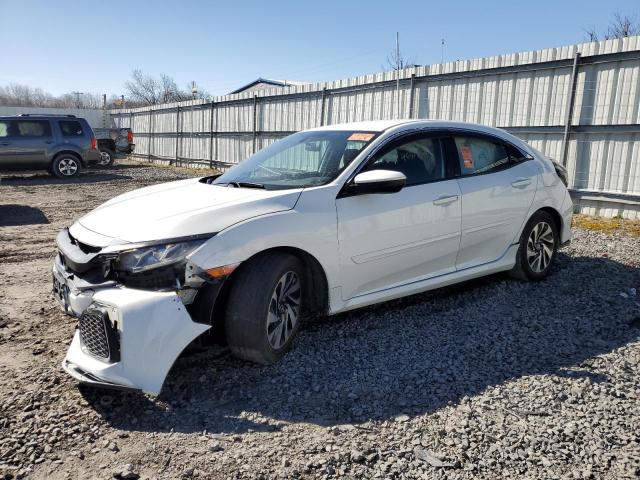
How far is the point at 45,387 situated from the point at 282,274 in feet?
5.10

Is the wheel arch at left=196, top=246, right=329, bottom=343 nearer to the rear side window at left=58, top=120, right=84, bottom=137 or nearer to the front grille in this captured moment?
the front grille

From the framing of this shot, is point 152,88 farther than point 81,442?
Yes

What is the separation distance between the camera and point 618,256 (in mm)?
6500

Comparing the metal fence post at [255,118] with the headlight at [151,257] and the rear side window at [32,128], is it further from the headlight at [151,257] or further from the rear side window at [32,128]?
the headlight at [151,257]

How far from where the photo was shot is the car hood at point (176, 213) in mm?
3207

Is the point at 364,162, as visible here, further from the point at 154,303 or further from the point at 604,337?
the point at 604,337

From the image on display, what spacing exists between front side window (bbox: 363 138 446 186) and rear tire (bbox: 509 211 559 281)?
131 cm

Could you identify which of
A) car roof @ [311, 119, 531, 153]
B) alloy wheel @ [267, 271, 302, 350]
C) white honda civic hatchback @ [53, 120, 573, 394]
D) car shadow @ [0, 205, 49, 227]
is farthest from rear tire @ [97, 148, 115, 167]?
alloy wheel @ [267, 271, 302, 350]

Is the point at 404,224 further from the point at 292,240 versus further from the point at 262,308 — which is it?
the point at 262,308

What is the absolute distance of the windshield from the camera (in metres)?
4.01

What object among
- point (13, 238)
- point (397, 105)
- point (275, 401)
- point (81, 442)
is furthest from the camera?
point (397, 105)

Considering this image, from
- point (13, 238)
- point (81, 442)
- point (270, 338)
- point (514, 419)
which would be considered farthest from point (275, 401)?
point (13, 238)

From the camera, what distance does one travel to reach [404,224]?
161 inches

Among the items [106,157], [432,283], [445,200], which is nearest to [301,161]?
[445,200]
